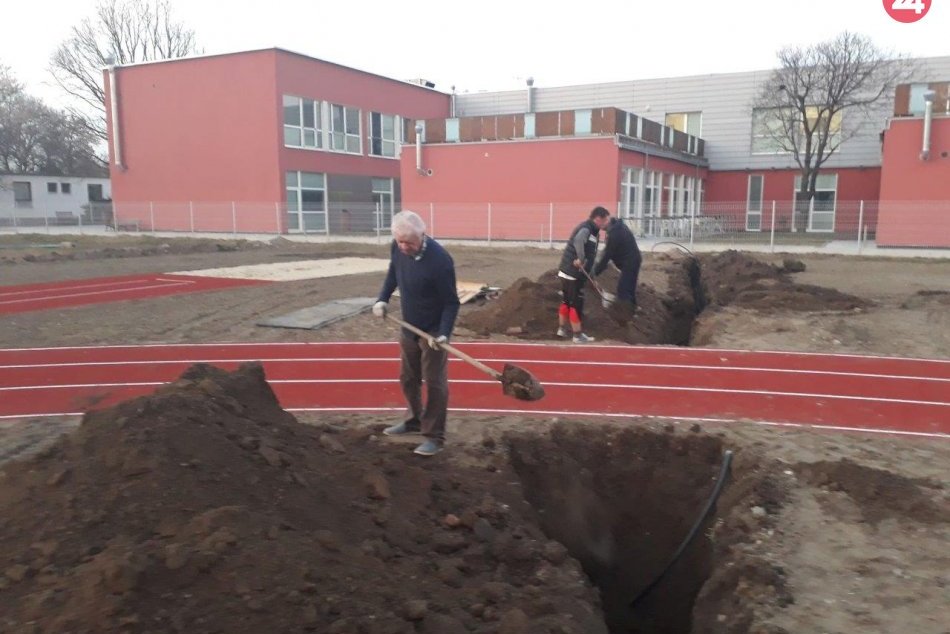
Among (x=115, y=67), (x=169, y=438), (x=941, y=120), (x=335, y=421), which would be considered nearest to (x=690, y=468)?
(x=335, y=421)

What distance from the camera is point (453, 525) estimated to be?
169 inches

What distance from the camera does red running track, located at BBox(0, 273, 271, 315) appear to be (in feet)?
43.9

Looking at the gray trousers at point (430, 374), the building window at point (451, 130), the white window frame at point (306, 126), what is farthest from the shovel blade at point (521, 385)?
the white window frame at point (306, 126)

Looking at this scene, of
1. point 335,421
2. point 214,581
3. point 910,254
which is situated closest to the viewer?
point 214,581

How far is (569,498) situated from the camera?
18.3ft

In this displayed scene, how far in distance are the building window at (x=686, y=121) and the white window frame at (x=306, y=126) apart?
1734 centimetres

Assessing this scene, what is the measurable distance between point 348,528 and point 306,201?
3154 centimetres

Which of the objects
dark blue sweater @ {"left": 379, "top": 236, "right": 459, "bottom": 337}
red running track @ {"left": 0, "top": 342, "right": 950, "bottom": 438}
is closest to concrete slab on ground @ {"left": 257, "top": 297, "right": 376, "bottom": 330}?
red running track @ {"left": 0, "top": 342, "right": 950, "bottom": 438}

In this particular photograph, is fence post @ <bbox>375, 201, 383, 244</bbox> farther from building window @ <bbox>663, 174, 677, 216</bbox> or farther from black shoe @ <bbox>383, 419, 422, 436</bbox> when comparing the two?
black shoe @ <bbox>383, 419, 422, 436</bbox>

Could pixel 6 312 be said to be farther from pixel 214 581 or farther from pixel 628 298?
pixel 214 581

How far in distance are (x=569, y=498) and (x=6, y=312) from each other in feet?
35.4

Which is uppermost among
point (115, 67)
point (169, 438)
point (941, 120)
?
point (115, 67)

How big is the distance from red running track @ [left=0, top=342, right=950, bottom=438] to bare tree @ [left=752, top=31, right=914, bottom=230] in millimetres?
22812

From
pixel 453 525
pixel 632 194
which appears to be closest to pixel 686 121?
pixel 632 194
